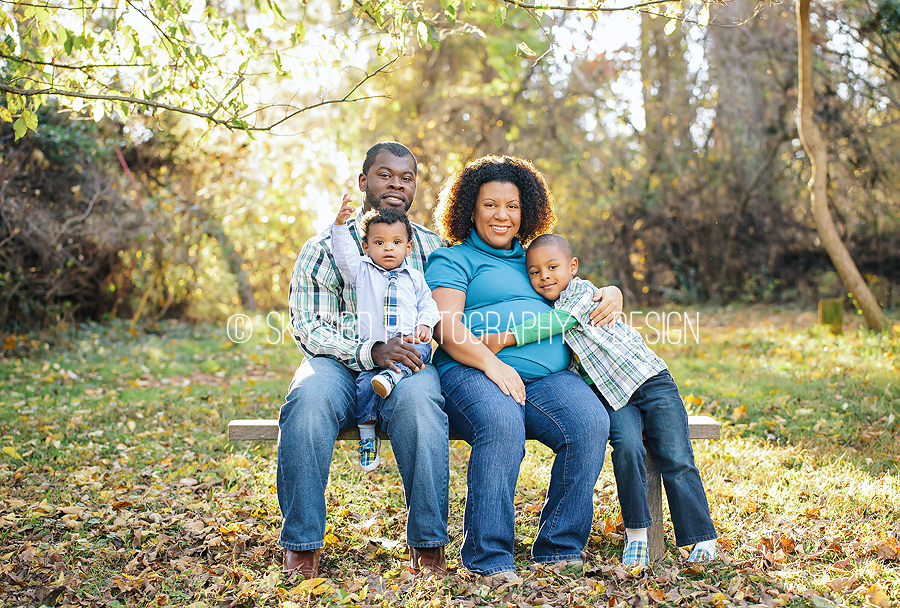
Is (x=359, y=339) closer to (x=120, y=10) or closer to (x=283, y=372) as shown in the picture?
(x=120, y=10)

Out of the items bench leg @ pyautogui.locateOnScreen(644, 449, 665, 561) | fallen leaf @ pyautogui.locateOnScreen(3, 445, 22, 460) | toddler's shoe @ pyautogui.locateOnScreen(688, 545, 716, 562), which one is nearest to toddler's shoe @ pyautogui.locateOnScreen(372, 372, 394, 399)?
bench leg @ pyautogui.locateOnScreen(644, 449, 665, 561)

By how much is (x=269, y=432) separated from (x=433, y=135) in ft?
28.4

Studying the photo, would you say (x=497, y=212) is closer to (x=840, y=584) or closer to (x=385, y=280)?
(x=385, y=280)

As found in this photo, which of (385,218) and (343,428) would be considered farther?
(385,218)

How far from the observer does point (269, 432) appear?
287 cm

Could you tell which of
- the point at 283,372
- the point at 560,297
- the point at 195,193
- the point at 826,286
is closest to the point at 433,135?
the point at 195,193

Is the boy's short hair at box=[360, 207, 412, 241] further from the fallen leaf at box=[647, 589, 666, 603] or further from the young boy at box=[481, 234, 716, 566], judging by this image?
the fallen leaf at box=[647, 589, 666, 603]

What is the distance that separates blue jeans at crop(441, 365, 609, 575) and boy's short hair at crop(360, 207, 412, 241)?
2.50 feet

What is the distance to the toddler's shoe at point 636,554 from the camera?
2822 millimetres

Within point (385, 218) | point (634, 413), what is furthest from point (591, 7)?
point (634, 413)

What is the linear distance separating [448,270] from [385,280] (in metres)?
0.28

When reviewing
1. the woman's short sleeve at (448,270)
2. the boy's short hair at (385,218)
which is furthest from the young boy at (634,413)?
the boy's short hair at (385,218)

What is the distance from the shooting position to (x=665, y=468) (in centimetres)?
288

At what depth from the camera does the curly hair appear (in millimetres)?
3414
